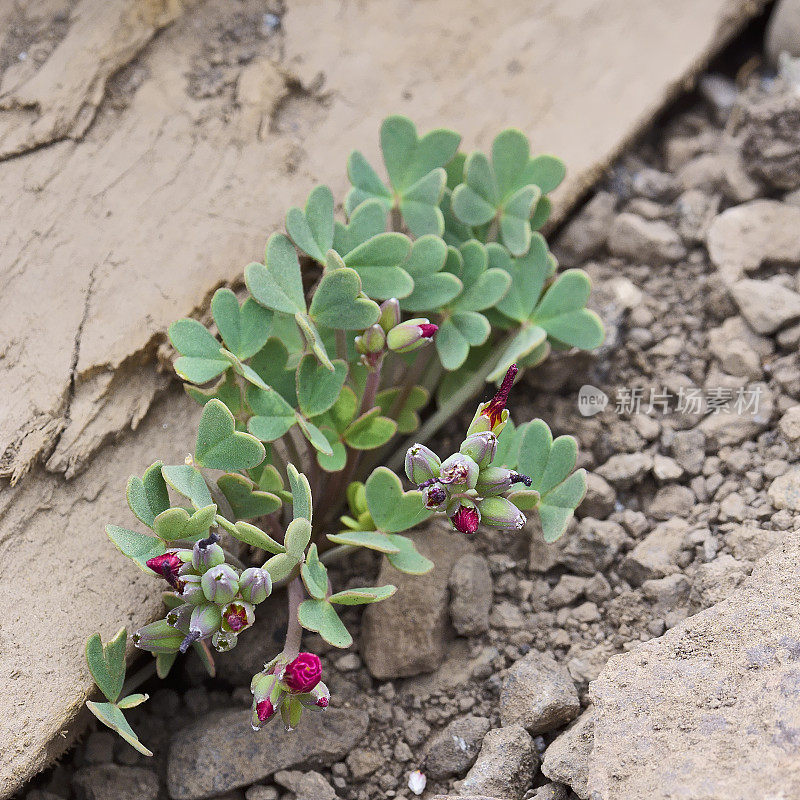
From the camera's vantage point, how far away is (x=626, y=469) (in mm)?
2646

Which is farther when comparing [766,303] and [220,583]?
[766,303]

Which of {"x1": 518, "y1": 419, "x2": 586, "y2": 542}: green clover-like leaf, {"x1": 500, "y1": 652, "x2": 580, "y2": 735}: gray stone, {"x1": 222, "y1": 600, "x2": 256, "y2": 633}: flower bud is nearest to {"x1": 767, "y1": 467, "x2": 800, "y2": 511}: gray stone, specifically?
{"x1": 518, "y1": 419, "x2": 586, "y2": 542}: green clover-like leaf

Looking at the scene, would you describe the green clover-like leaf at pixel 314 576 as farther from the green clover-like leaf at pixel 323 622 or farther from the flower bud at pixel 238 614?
the flower bud at pixel 238 614

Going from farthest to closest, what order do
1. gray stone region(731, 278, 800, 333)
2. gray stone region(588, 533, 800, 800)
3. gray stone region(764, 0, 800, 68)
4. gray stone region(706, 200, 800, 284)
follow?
gray stone region(764, 0, 800, 68), gray stone region(706, 200, 800, 284), gray stone region(731, 278, 800, 333), gray stone region(588, 533, 800, 800)

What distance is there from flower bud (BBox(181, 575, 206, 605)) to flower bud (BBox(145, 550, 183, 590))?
0.02 meters

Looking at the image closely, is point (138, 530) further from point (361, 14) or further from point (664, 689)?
point (361, 14)

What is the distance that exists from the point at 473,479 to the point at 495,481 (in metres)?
0.06

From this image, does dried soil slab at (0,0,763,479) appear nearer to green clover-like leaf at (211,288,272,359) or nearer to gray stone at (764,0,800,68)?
gray stone at (764,0,800,68)

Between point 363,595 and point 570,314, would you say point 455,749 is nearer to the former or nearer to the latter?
point 363,595

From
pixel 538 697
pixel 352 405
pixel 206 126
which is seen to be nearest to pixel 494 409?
pixel 352 405

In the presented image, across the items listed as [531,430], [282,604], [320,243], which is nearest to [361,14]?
[320,243]

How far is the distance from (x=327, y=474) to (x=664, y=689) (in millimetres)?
1148

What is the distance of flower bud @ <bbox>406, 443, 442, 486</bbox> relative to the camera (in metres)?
1.99

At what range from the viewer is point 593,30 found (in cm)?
334
